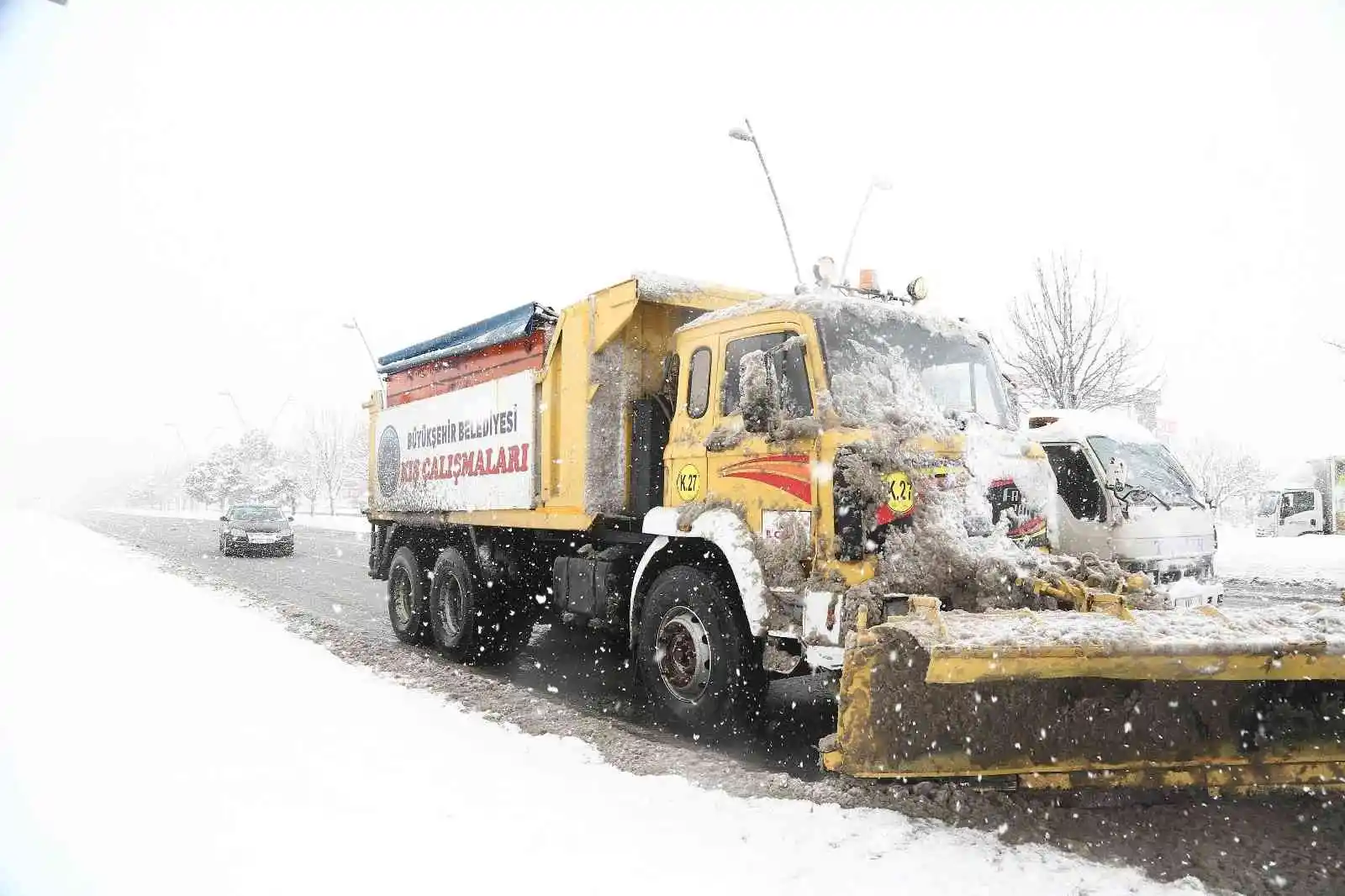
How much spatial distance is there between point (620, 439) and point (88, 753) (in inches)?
150

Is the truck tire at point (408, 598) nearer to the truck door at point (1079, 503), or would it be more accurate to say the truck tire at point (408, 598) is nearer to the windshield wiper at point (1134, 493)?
the truck door at point (1079, 503)

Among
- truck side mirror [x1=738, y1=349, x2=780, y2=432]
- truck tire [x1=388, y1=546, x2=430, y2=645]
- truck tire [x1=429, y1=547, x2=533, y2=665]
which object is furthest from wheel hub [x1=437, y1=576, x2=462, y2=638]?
truck side mirror [x1=738, y1=349, x2=780, y2=432]

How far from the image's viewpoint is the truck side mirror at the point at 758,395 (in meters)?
5.08

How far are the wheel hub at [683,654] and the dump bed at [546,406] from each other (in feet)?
3.50

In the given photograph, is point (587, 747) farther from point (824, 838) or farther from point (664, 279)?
point (664, 279)

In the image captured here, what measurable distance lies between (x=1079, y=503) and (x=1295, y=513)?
73.0 feet

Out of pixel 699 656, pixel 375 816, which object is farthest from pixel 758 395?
pixel 375 816

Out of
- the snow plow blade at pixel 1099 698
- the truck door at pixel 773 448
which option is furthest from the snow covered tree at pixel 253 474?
the snow plow blade at pixel 1099 698

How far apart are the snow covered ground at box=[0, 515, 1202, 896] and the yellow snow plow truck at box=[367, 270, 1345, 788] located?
44 cm

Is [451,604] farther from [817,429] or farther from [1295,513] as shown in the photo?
[1295,513]

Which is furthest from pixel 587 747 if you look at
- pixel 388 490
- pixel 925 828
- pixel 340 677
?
pixel 388 490

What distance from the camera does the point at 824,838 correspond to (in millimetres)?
3773

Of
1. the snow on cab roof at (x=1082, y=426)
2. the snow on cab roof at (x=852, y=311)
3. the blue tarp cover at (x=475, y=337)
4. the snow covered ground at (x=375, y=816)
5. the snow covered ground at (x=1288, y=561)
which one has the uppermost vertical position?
the blue tarp cover at (x=475, y=337)

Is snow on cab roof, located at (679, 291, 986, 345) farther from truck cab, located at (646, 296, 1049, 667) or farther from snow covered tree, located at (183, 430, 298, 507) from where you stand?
snow covered tree, located at (183, 430, 298, 507)
